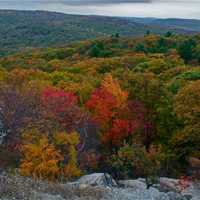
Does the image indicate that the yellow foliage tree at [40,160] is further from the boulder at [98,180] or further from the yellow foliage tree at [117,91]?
the yellow foliage tree at [117,91]

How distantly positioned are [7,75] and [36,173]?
109 ft

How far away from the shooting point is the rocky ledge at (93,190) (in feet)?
92.0

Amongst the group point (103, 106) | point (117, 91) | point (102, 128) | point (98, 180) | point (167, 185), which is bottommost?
point (167, 185)

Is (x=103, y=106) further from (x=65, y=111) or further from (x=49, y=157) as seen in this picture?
(x=49, y=157)

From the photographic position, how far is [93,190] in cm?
3186

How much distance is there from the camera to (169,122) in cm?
5078

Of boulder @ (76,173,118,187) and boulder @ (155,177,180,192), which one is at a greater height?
boulder @ (76,173,118,187)

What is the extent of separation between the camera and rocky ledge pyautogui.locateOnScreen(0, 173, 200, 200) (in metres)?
28.0

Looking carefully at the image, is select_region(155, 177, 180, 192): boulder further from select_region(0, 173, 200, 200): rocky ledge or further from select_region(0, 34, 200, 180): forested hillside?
select_region(0, 34, 200, 180): forested hillside

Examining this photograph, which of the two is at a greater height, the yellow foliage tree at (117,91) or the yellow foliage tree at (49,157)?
the yellow foliage tree at (117,91)

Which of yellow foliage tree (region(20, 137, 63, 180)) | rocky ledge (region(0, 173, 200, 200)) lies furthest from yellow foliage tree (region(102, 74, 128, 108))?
yellow foliage tree (region(20, 137, 63, 180))

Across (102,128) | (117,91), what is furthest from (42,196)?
(117,91)

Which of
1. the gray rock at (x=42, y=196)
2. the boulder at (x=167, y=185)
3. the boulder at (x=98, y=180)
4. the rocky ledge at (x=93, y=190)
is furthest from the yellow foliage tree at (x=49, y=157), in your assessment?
the gray rock at (x=42, y=196)

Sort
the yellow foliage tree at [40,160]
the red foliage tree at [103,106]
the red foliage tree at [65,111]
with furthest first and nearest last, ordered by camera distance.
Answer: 1. the red foliage tree at [103,106]
2. the red foliage tree at [65,111]
3. the yellow foliage tree at [40,160]
